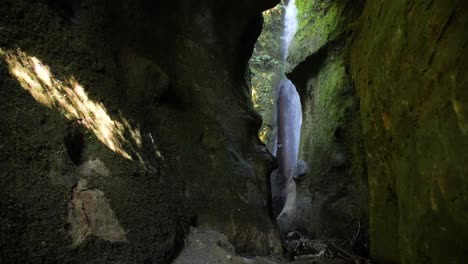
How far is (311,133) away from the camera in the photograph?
11.1 metres

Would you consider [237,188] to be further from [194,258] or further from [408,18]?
[408,18]

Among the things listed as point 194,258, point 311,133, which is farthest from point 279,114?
point 194,258

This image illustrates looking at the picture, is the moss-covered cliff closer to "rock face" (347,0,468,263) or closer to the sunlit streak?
"rock face" (347,0,468,263)

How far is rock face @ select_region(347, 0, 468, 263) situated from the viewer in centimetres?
211

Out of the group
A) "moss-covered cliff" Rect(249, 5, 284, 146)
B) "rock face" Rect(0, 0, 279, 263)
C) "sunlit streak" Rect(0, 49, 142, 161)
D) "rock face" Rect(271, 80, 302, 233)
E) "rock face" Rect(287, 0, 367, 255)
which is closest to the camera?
"rock face" Rect(0, 0, 279, 263)

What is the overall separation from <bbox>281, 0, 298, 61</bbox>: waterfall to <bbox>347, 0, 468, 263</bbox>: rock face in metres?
16.3

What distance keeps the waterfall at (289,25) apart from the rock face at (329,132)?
7651mm

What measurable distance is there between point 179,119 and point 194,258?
2.61 meters

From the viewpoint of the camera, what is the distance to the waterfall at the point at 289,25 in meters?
20.0

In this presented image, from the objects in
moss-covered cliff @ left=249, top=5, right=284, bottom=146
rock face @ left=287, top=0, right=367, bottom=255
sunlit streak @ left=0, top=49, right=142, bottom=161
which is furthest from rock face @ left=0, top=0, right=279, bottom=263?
moss-covered cliff @ left=249, top=5, right=284, bottom=146

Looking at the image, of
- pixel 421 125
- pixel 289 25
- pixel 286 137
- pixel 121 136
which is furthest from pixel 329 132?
pixel 289 25

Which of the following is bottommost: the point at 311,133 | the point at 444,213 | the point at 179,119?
the point at 444,213

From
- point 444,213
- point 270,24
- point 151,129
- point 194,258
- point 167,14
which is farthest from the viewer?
point 270,24

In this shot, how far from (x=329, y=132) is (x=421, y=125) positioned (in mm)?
7034
